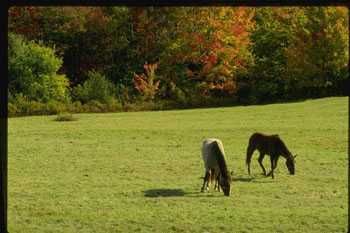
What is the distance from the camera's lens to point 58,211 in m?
9.98

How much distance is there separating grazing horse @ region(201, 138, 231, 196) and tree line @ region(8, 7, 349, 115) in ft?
72.0

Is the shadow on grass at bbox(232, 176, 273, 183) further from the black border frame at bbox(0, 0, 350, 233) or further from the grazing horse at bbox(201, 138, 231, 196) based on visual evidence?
the black border frame at bbox(0, 0, 350, 233)

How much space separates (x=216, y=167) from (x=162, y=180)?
2.20 m

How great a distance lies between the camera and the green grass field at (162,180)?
9.23m

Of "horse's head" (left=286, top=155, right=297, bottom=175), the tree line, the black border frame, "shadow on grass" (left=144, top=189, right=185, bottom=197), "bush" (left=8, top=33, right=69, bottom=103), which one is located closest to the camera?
the black border frame

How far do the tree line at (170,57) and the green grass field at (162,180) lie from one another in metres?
9.33

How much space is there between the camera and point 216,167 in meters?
11.0

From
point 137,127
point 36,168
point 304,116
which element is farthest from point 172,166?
point 304,116

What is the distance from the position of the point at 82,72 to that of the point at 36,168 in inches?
931

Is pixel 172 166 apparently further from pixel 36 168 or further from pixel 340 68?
pixel 340 68

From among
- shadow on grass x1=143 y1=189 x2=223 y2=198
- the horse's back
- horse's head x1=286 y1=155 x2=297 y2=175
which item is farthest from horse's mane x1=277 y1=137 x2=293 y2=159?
shadow on grass x1=143 y1=189 x2=223 y2=198

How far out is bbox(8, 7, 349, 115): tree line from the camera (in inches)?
1351

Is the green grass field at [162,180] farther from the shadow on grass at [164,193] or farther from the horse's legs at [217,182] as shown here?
the horse's legs at [217,182]

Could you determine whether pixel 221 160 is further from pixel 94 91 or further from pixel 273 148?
pixel 94 91
